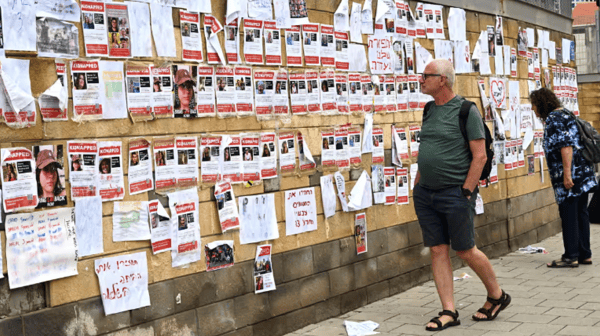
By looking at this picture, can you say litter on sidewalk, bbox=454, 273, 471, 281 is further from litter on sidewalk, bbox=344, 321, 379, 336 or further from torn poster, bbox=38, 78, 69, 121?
torn poster, bbox=38, 78, 69, 121

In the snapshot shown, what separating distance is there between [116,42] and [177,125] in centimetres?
71

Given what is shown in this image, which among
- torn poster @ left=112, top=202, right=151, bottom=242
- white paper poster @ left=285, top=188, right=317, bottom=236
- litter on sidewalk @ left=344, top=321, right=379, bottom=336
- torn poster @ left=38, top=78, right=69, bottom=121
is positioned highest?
torn poster @ left=38, top=78, right=69, bottom=121

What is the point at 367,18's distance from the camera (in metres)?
7.52

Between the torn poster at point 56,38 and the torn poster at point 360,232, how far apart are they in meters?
3.21

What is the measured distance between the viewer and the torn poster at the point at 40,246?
446 centimetres

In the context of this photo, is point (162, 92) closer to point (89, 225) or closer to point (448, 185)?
point (89, 225)

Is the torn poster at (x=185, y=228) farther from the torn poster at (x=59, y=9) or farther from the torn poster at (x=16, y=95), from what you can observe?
the torn poster at (x=59, y=9)

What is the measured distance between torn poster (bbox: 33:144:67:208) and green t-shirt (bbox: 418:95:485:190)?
2.75 metres

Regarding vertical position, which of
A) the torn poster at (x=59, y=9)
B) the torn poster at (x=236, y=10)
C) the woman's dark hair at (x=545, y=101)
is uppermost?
the torn poster at (x=236, y=10)

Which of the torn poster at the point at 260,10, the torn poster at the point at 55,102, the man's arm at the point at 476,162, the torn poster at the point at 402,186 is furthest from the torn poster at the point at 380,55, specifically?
the torn poster at the point at 55,102

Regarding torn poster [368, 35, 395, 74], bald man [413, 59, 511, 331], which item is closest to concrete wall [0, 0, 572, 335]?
torn poster [368, 35, 395, 74]

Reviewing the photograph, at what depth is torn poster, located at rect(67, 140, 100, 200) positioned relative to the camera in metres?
4.80

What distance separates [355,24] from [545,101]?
2.50 meters

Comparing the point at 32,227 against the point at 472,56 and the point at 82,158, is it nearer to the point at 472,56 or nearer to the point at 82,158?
the point at 82,158
